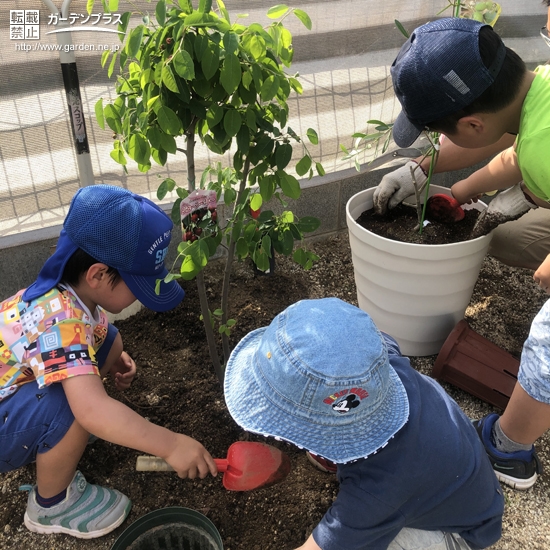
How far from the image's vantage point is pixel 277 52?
1.22 metres

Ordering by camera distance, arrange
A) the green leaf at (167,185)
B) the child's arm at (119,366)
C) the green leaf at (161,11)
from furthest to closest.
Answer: the child's arm at (119,366) → the green leaf at (167,185) → the green leaf at (161,11)

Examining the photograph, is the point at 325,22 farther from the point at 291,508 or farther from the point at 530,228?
the point at 291,508

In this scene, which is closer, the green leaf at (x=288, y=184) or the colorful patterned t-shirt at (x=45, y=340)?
the colorful patterned t-shirt at (x=45, y=340)

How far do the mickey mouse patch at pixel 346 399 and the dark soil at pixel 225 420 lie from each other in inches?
27.1

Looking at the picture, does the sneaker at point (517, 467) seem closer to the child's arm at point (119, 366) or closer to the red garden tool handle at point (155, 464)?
the red garden tool handle at point (155, 464)

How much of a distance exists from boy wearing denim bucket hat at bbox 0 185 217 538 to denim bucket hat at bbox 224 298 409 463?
0.36 meters

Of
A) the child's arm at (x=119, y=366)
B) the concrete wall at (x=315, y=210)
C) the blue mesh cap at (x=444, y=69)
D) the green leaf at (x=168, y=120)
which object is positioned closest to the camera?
the green leaf at (x=168, y=120)

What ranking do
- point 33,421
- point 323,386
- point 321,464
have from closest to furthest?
point 323,386, point 33,421, point 321,464

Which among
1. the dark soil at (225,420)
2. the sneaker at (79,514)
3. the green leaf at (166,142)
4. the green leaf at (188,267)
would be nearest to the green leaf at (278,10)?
the green leaf at (166,142)

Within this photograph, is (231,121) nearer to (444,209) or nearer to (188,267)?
(188,267)

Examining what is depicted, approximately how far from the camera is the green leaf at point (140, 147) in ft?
4.01

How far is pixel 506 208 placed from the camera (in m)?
1.77

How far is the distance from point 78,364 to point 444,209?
4.80 ft

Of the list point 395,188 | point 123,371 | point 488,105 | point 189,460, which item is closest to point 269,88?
point 488,105
